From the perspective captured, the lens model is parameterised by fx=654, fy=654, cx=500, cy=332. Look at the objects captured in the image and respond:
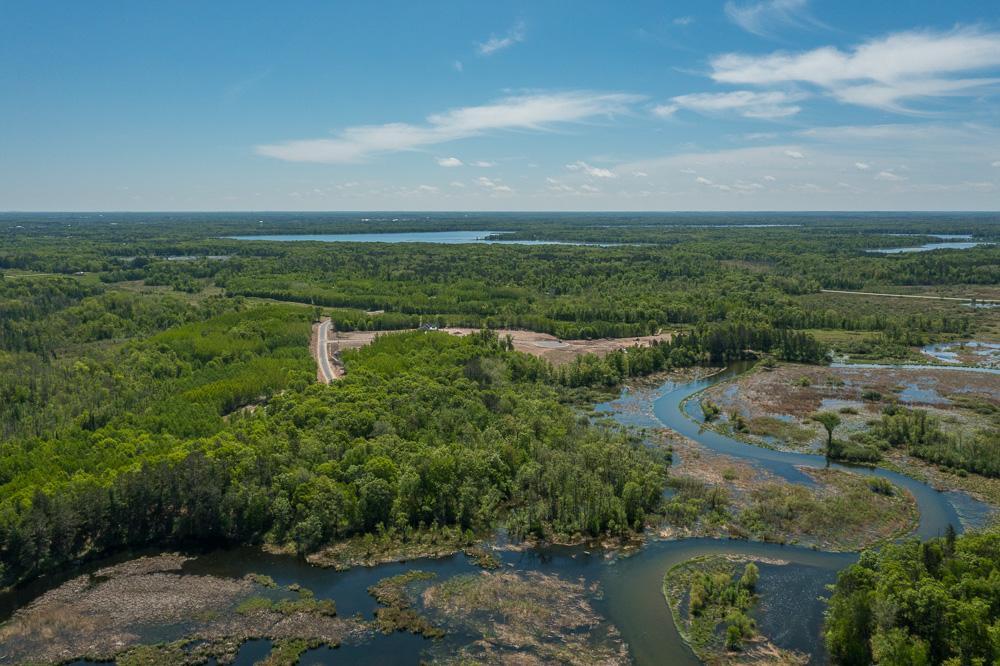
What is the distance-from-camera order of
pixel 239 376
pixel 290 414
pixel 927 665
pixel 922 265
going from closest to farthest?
pixel 927 665 → pixel 290 414 → pixel 239 376 → pixel 922 265

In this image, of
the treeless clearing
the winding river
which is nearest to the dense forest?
the winding river

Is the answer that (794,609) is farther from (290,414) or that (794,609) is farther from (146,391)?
(146,391)

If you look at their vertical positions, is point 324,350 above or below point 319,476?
below

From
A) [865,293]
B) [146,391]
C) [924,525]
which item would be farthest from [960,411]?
[865,293]

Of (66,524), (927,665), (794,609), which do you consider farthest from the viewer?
(66,524)

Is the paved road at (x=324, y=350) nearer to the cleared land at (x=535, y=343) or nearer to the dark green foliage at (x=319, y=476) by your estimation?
the cleared land at (x=535, y=343)

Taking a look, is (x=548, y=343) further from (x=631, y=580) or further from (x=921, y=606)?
(x=921, y=606)

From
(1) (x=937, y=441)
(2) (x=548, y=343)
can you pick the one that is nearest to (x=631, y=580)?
(1) (x=937, y=441)
